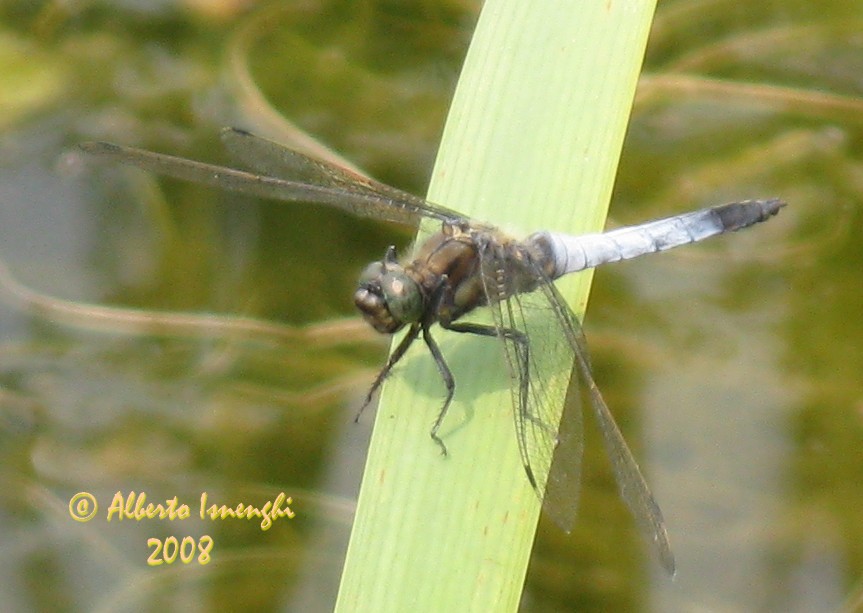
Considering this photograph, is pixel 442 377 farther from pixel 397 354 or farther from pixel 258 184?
pixel 258 184

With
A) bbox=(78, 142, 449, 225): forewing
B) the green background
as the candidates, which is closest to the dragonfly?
bbox=(78, 142, 449, 225): forewing

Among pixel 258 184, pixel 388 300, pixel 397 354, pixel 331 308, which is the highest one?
pixel 258 184

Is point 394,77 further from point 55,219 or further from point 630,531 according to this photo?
point 630,531

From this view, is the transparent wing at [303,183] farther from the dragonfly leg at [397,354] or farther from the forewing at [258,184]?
the dragonfly leg at [397,354]

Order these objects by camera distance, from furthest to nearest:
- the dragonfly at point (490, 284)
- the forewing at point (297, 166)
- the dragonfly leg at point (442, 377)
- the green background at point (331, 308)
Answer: the green background at point (331, 308) → the forewing at point (297, 166) → the dragonfly at point (490, 284) → the dragonfly leg at point (442, 377)

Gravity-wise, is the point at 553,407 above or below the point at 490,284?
below

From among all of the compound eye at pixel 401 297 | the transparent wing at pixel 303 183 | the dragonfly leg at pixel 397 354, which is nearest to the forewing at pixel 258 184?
the transparent wing at pixel 303 183

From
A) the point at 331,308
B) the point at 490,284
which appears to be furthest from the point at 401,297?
the point at 331,308

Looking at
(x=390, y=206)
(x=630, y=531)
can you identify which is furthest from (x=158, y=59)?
(x=630, y=531)
